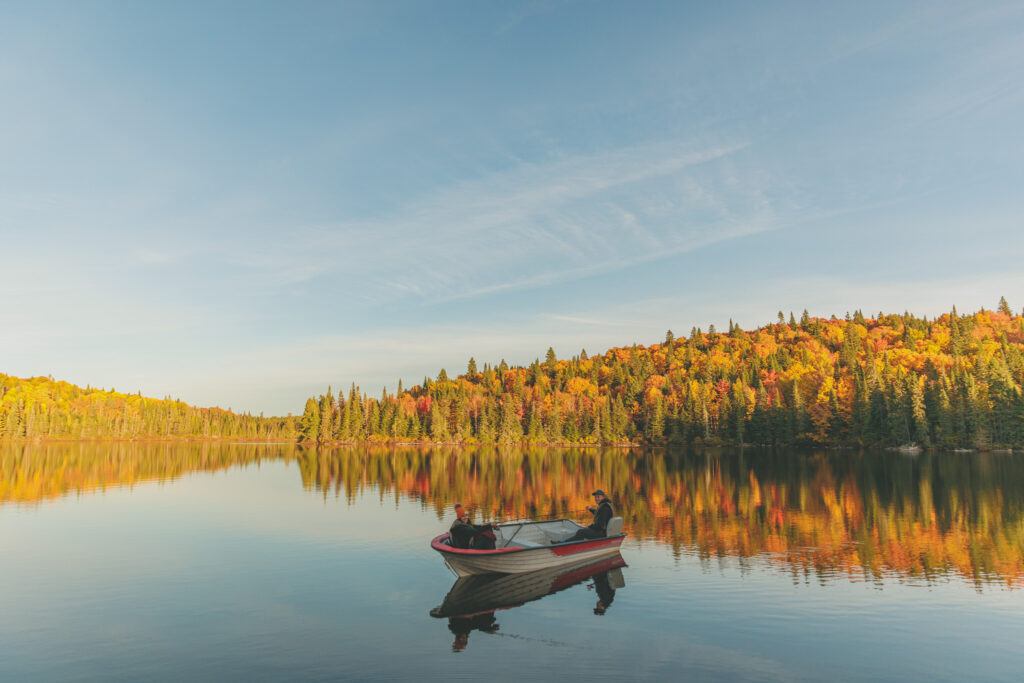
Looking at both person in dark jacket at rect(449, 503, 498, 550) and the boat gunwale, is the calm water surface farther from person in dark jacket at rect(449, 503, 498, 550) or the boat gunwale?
person in dark jacket at rect(449, 503, 498, 550)

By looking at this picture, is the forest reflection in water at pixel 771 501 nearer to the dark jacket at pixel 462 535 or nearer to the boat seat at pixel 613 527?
the boat seat at pixel 613 527

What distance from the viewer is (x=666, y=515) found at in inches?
1660

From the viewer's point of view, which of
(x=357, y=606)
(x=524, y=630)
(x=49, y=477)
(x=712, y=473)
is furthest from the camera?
(x=712, y=473)

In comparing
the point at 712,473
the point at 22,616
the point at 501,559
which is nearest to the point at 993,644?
the point at 501,559

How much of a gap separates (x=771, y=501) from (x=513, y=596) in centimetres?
3379

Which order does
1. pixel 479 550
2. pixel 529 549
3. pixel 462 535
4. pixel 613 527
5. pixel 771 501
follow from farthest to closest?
pixel 771 501 < pixel 613 527 < pixel 529 549 < pixel 462 535 < pixel 479 550

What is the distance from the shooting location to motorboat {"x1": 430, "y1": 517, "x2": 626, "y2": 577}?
24.4m

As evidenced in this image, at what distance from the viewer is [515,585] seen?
2488cm

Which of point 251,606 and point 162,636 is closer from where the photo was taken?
point 162,636

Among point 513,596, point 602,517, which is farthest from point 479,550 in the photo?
point 602,517

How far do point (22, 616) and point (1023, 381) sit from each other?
174925mm

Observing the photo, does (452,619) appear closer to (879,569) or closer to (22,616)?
(22,616)

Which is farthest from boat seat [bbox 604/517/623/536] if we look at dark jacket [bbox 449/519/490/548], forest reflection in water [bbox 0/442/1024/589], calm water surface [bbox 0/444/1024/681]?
dark jacket [bbox 449/519/490/548]

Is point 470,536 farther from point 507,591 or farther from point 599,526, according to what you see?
point 599,526
